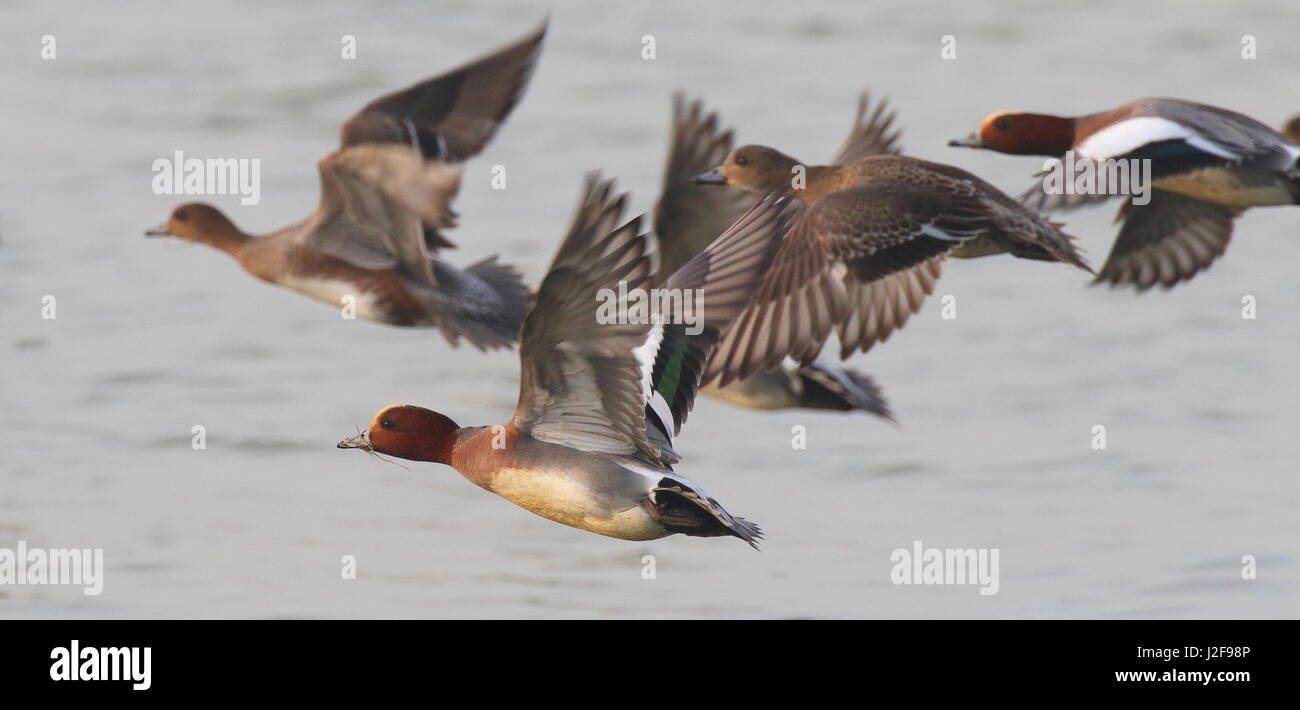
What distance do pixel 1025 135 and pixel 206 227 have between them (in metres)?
4.37

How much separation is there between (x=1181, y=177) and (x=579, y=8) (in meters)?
11.7

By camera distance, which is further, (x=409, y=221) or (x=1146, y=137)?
(x=409, y=221)

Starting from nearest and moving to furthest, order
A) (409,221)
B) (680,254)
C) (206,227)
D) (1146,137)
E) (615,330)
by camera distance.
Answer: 1. (615,330)
2. (1146,137)
3. (680,254)
4. (409,221)
5. (206,227)

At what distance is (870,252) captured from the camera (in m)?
7.71

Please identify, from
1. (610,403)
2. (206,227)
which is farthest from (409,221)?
(610,403)

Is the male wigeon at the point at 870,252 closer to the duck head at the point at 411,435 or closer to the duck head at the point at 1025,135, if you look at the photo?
the duck head at the point at 1025,135

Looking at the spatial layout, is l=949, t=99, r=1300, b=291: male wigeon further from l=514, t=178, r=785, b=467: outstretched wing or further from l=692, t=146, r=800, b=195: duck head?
l=514, t=178, r=785, b=467: outstretched wing

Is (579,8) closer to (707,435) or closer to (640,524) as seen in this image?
(707,435)

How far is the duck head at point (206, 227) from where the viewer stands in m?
10.8

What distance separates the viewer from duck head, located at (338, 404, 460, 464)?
24.0ft

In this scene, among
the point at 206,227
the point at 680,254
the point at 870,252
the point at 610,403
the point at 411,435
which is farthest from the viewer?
the point at 206,227

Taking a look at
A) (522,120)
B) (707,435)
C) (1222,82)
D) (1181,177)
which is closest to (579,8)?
(522,120)

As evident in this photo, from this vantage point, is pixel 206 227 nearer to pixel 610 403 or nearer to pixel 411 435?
pixel 411 435

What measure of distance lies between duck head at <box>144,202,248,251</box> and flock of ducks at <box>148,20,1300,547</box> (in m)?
0.02
